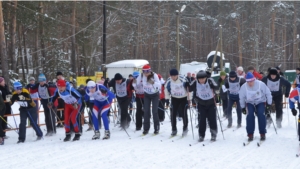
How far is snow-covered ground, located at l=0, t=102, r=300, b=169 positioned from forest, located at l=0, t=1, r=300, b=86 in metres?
22.4

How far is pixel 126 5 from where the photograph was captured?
42188mm

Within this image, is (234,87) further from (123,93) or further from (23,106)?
(23,106)

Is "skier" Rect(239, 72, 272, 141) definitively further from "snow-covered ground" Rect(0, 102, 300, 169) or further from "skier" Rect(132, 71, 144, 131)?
"skier" Rect(132, 71, 144, 131)

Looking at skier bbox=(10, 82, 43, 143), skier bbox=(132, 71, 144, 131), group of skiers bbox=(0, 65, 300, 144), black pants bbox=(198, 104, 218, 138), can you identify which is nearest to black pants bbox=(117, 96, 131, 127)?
group of skiers bbox=(0, 65, 300, 144)

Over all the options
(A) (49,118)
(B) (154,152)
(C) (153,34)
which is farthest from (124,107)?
(C) (153,34)

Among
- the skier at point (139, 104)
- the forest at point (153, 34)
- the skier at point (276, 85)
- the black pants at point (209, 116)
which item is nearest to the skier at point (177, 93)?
the black pants at point (209, 116)

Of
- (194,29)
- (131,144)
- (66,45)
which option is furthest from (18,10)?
(194,29)

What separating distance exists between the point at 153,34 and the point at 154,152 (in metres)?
40.7

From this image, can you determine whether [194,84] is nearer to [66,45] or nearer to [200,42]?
[66,45]

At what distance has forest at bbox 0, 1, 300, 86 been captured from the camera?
34.0 meters

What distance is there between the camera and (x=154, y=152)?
7.93 metres

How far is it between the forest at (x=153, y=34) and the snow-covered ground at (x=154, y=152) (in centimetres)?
2237

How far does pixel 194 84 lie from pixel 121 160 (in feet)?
9.37

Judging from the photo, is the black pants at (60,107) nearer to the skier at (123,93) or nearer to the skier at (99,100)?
the skier at (123,93)
